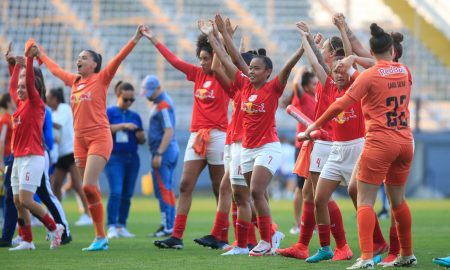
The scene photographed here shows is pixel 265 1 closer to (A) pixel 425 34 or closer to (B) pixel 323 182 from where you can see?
(A) pixel 425 34

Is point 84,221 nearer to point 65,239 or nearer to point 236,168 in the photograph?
point 65,239

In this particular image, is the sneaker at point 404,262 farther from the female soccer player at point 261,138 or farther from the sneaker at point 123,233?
the sneaker at point 123,233

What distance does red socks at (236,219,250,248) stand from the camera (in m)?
9.89

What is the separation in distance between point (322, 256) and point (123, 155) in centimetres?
520

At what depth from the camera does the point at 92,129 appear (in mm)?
10523

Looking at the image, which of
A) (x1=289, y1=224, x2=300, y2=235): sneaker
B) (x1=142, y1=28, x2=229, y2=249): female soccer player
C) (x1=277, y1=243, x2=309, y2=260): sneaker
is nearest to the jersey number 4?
(x1=277, y1=243, x2=309, y2=260): sneaker

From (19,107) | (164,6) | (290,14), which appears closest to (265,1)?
(290,14)

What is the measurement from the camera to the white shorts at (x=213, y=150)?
10906 millimetres

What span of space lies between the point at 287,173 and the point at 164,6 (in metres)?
7.24

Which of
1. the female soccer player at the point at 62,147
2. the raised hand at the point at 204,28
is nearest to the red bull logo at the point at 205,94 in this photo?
the raised hand at the point at 204,28

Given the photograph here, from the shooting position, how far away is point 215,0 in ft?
105

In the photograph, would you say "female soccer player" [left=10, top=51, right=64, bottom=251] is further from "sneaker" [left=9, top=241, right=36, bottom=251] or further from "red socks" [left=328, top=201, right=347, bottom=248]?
"red socks" [left=328, top=201, right=347, bottom=248]

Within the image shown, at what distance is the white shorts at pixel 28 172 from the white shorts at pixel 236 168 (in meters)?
2.28

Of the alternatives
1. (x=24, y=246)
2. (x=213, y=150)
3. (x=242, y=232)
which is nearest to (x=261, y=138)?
(x=242, y=232)
